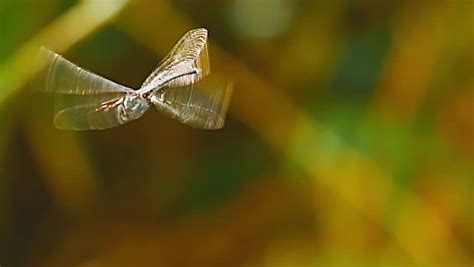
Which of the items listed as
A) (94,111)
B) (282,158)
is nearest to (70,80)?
(94,111)

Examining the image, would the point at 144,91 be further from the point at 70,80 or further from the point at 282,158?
the point at 282,158

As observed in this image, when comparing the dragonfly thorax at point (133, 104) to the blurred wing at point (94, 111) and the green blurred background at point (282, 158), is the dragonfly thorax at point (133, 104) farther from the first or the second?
the green blurred background at point (282, 158)

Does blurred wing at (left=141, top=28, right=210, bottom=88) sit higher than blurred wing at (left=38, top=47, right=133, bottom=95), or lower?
higher

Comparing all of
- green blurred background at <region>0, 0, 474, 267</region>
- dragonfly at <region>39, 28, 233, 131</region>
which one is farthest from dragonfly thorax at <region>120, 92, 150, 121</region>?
green blurred background at <region>0, 0, 474, 267</region>

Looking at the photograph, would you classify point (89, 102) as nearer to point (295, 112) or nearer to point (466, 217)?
point (295, 112)

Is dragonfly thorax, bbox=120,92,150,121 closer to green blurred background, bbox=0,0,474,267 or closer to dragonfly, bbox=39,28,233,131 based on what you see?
dragonfly, bbox=39,28,233,131

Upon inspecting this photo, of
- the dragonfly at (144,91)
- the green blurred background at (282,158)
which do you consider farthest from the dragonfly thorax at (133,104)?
the green blurred background at (282,158)

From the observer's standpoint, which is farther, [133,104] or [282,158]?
[282,158]
